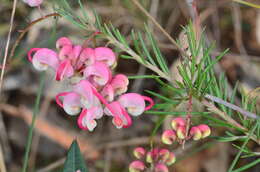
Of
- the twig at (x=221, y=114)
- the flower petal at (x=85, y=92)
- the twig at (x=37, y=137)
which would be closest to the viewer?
the flower petal at (x=85, y=92)

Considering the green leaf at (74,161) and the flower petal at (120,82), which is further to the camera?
the green leaf at (74,161)

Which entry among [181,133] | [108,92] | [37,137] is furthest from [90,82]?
[37,137]

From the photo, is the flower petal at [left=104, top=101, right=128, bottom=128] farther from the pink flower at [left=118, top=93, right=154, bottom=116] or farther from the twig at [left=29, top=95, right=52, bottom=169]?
the twig at [left=29, top=95, right=52, bottom=169]

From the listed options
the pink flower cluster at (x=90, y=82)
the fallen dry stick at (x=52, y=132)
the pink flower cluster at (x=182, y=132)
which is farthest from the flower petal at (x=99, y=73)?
the fallen dry stick at (x=52, y=132)

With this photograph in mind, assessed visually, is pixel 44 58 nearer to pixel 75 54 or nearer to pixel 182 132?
pixel 75 54

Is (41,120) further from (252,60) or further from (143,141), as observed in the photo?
A: (252,60)

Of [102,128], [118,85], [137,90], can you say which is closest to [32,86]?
[102,128]

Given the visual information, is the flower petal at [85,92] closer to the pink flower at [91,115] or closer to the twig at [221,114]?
the pink flower at [91,115]
